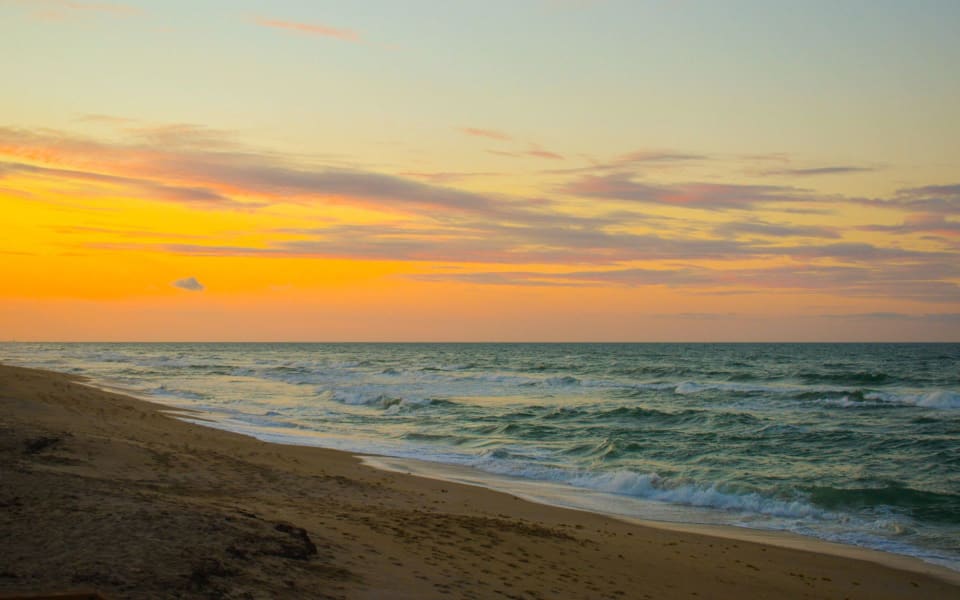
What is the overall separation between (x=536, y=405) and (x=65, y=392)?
19244mm

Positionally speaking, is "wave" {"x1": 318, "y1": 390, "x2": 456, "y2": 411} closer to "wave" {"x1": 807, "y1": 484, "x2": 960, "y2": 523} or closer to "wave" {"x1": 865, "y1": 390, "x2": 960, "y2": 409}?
"wave" {"x1": 807, "y1": 484, "x2": 960, "y2": 523}

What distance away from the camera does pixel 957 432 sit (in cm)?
2381

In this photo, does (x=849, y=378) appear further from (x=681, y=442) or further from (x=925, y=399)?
(x=681, y=442)

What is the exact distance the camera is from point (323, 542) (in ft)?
25.2

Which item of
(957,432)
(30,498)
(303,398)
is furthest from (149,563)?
(303,398)

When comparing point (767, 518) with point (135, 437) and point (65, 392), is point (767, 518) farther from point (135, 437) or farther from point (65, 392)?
point (65, 392)

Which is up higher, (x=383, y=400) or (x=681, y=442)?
(x=681, y=442)

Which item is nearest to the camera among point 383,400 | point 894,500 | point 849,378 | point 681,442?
point 894,500

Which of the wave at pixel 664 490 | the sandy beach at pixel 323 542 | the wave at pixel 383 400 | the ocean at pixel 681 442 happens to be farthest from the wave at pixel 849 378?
the sandy beach at pixel 323 542

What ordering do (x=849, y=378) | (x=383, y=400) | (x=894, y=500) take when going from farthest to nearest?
(x=849, y=378)
(x=383, y=400)
(x=894, y=500)

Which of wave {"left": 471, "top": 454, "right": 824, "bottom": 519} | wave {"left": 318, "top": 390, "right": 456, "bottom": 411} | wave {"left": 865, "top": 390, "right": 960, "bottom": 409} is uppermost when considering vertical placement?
wave {"left": 865, "top": 390, "right": 960, "bottom": 409}

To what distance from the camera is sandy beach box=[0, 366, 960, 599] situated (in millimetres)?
5941

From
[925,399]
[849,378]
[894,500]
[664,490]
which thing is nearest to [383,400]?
[664,490]

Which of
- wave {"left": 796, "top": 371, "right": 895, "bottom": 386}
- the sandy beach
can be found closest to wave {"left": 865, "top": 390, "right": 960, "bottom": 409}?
wave {"left": 796, "top": 371, "right": 895, "bottom": 386}
